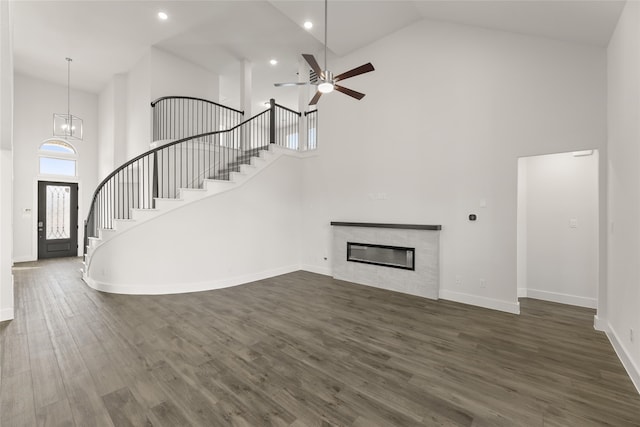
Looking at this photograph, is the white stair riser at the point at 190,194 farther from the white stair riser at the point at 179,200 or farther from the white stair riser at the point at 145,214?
the white stair riser at the point at 145,214

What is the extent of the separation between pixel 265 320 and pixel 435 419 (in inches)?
91.5

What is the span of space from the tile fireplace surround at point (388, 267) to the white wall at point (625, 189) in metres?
2.06

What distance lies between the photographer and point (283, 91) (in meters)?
9.87

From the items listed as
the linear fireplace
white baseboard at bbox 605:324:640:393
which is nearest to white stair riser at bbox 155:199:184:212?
the linear fireplace

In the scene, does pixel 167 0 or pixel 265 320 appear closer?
pixel 265 320

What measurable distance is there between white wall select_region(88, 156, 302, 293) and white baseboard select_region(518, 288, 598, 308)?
477 centimetres

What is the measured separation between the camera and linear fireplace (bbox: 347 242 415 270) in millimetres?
5000

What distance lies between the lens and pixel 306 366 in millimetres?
2559

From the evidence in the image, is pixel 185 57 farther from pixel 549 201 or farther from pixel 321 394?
pixel 549 201

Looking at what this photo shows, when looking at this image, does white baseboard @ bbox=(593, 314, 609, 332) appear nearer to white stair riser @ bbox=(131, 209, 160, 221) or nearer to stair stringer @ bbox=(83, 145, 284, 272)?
stair stringer @ bbox=(83, 145, 284, 272)

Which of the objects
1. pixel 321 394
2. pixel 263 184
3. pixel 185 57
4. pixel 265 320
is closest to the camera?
pixel 321 394

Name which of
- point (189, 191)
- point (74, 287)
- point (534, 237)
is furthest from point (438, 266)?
point (74, 287)

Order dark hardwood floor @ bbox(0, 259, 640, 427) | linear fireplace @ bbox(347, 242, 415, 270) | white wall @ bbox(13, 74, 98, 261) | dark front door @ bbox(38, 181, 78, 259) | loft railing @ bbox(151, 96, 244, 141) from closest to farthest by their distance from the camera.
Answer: dark hardwood floor @ bbox(0, 259, 640, 427), linear fireplace @ bbox(347, 242, 415, 270), loft railing @ bbox(151, 96, 244, 141), white wall @ bbox(13, 74, 98, 261), dark front door @ bbox(38, 181, 78, 259)

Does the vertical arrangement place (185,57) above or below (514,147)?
above
